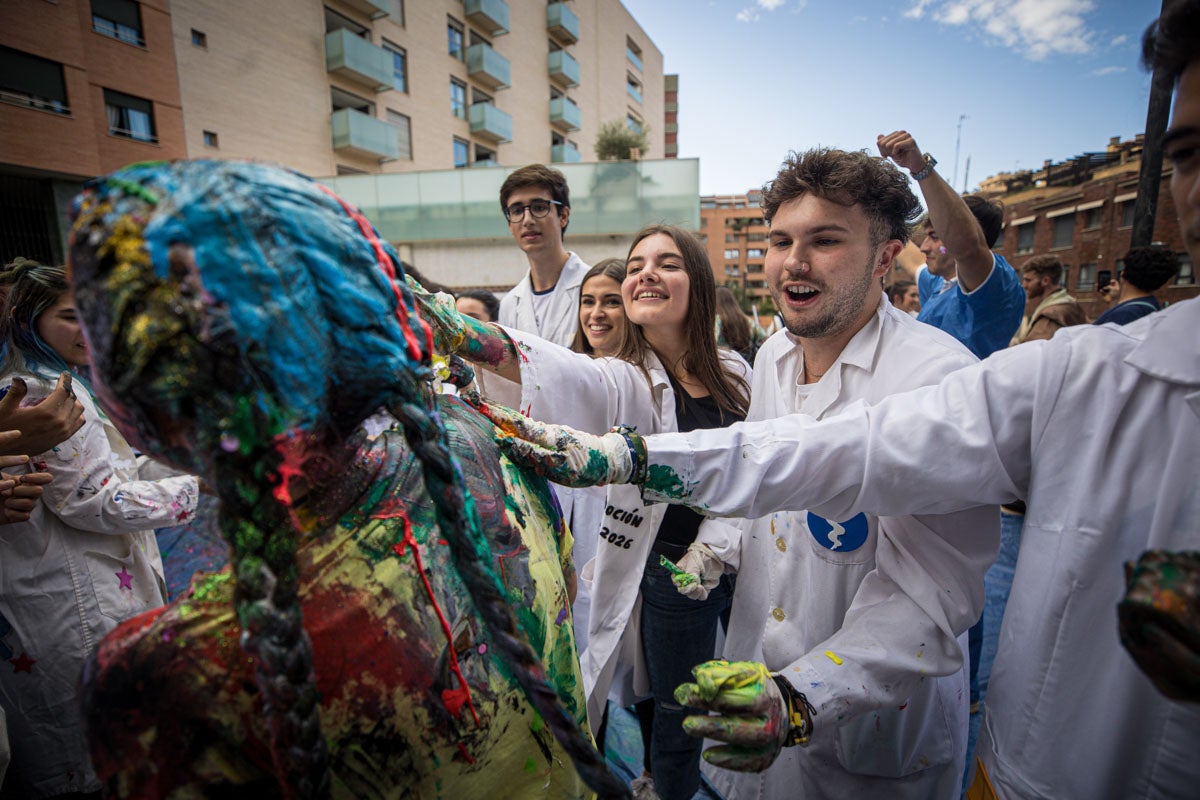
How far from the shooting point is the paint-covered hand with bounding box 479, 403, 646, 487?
1.11m

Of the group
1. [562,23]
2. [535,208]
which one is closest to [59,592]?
[535,208]

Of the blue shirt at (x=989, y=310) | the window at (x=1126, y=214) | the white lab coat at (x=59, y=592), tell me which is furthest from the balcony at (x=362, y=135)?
the window at (x=1126, y=214)

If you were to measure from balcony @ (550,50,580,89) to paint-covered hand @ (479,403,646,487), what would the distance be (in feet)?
97.8

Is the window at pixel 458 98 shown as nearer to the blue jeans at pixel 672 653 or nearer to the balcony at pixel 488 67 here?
the balcony at pixel 488 67

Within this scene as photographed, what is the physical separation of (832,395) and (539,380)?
973 millimetres

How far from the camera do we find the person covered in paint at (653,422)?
6.50ft

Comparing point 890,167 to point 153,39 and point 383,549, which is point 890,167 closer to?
point 383,549

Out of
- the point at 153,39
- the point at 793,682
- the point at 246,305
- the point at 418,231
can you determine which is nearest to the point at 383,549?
the point at 246,305

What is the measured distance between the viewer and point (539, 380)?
1.78m

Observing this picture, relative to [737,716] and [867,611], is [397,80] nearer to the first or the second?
[867,611]

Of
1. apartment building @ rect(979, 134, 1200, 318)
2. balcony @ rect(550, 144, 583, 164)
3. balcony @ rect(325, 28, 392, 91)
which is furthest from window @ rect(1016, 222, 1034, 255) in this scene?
balcony @ rect(325, 28, 392, 91)

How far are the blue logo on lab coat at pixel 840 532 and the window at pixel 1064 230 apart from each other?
95.9ft

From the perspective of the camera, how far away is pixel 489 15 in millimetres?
21547

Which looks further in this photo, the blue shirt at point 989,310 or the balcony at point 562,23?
the balcony at point 562,23
